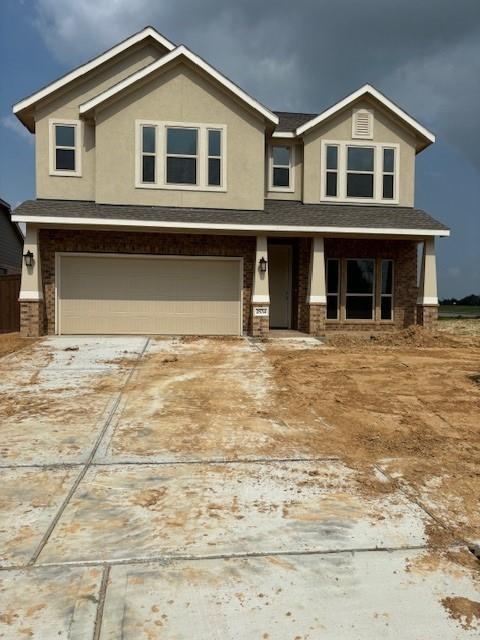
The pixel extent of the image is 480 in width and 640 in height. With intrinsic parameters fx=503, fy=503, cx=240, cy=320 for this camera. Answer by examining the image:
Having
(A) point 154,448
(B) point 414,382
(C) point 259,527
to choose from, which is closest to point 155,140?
(B) point 414,382

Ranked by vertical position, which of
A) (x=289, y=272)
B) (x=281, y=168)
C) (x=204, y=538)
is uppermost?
(x=281, y=168)

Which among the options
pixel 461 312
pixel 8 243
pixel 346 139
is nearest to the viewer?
pixel 346 139

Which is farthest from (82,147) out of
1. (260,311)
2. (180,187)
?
(260,311)

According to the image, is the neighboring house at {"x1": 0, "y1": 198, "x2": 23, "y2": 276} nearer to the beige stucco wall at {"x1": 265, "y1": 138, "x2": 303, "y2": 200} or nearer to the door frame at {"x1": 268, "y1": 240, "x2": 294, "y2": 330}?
the beige stucco wall at {"x1": 265, "y1": 138, "x2": 303, "y2": 200}

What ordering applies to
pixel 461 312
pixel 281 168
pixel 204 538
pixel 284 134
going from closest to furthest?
1. pixel 204 538
2. pixel 284 134
3. pixel 281 168
4. pixel 461 312

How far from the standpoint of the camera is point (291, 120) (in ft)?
56.4

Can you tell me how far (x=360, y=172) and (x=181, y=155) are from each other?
5.81 metres

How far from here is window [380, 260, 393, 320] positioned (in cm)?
1639

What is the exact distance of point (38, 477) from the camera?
4449 millimetres

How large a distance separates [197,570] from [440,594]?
4.63 feet

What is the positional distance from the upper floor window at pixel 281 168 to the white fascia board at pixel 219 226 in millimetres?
2720

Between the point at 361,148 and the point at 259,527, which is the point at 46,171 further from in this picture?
the point at 259,527

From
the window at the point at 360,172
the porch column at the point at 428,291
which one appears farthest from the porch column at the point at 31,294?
the porch column at the point at 428,291

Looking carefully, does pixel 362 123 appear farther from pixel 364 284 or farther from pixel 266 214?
pixel 364 284
